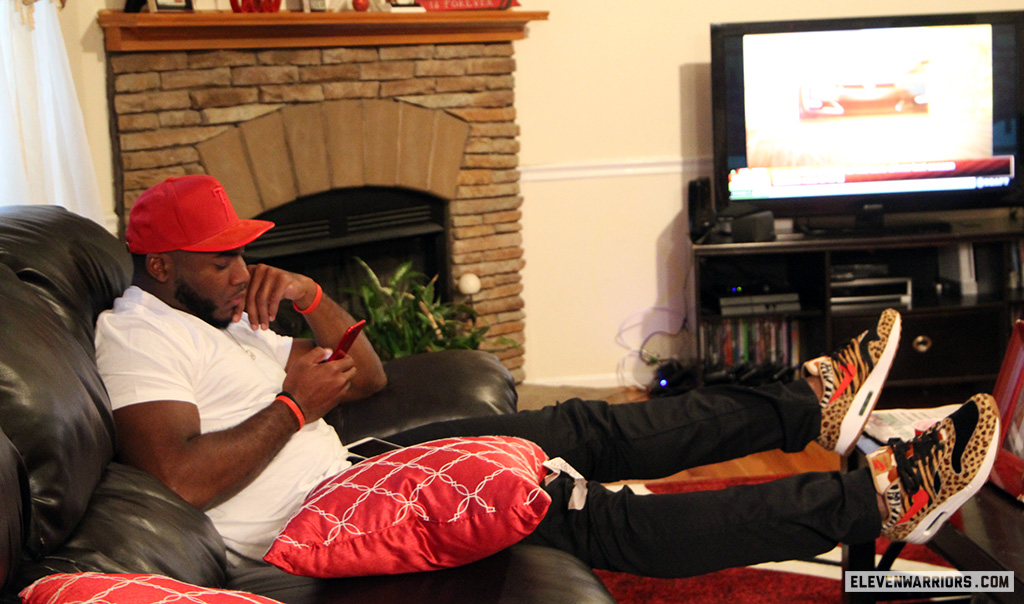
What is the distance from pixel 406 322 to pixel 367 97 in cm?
81

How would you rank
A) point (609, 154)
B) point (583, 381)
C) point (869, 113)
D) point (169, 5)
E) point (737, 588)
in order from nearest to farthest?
point (737, 588)
point (169, 5)
point (869, 113)
point (609, 154)
point (583, 381)

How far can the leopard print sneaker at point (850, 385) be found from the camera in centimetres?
170

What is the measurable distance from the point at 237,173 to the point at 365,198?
48 cm

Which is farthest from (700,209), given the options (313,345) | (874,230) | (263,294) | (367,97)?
(263,294)

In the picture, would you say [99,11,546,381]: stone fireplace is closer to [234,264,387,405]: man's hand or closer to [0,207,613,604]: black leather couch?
[234,264,387,405]: man's hand

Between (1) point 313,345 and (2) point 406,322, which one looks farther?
(2) point 406,322

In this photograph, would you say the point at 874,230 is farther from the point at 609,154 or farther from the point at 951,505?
the point at 951,505

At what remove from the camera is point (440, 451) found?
1.33m

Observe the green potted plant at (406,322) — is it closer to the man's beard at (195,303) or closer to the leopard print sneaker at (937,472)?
the man's beard at (195,303)

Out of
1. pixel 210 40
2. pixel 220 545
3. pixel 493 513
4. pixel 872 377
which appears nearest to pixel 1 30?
pixel 210 40

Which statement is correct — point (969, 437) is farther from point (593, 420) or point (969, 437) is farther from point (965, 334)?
point (965, 334)

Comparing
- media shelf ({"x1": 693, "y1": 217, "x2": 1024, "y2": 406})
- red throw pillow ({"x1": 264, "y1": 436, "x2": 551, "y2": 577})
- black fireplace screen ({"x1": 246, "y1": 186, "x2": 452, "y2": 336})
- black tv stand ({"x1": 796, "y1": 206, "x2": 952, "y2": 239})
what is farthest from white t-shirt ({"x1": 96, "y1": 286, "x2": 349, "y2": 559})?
black tv stand ({"x1": 796, "y1": 206, "x2": 952, "y2": 239})

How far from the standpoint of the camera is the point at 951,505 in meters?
1.38

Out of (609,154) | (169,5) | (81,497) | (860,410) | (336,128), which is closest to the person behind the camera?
(81,497)
